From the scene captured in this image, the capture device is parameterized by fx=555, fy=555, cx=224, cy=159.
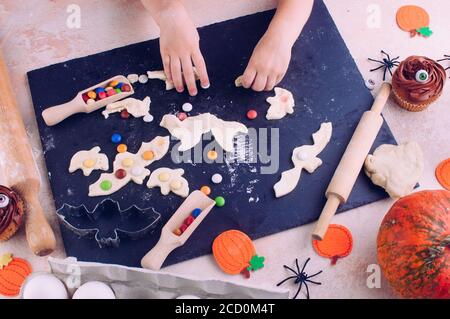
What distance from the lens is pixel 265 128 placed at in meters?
1.07

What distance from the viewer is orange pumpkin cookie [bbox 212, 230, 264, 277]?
961 millimetres

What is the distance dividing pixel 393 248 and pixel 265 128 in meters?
0.33

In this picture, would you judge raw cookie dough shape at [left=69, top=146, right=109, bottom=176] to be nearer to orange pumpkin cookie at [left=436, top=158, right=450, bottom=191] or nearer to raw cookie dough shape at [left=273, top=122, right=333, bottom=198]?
raw cookie dough shape at [left=273, top=122, right=333, bottom=198]

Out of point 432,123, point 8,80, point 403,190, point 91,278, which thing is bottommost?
point 91,278

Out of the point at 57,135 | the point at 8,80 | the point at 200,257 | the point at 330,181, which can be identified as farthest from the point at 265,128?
the point at 8,80

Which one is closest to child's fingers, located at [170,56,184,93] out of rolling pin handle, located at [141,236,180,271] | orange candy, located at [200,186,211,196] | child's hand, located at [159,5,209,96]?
child's hand, located at [159,5,209,96]

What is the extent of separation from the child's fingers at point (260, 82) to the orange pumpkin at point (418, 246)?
346 millimetres

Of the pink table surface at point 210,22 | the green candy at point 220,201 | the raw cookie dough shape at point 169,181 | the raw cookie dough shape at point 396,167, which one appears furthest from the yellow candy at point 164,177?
the raw cookie dough shape at point 396,167

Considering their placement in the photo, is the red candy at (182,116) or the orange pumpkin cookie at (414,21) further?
the orange pumpkin cookie at (414,21)

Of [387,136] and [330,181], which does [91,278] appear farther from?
[387,136]

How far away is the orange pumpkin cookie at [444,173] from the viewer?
1033mm

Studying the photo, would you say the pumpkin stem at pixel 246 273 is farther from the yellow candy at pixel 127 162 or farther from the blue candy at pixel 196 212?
the yellow candy at pixel 127 162

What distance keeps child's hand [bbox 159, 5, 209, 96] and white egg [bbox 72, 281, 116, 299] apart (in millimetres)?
423

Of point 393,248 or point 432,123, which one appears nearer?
point 393,248
